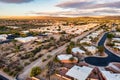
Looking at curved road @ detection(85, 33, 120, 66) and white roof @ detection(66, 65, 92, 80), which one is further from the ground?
white roof @ detection(66, 65, 92, 80)

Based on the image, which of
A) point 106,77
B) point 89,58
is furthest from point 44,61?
point 106,77

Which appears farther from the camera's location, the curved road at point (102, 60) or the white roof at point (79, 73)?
the curved road at point (102, 60)

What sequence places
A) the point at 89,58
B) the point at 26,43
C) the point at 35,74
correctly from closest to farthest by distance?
1. the point at 35,74
2. the point at 89,58
3. the point at 26,43

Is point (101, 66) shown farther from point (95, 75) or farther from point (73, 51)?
point (73, 51)

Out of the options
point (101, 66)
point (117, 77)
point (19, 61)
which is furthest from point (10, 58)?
point (117, 77)

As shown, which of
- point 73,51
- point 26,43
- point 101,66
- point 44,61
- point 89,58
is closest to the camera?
point 101,66

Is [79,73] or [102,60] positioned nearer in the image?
[79,73]

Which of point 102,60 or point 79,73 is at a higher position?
point 79,73

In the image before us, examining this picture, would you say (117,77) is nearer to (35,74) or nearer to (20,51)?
(35,74)

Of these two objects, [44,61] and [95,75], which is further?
[44,61]

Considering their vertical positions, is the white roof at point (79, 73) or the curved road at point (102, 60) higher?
the white roof at point (79, 73)

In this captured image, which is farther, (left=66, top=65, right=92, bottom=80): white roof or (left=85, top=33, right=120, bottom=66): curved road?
(left=85, top=33, right=120, bottom=66): curved road
